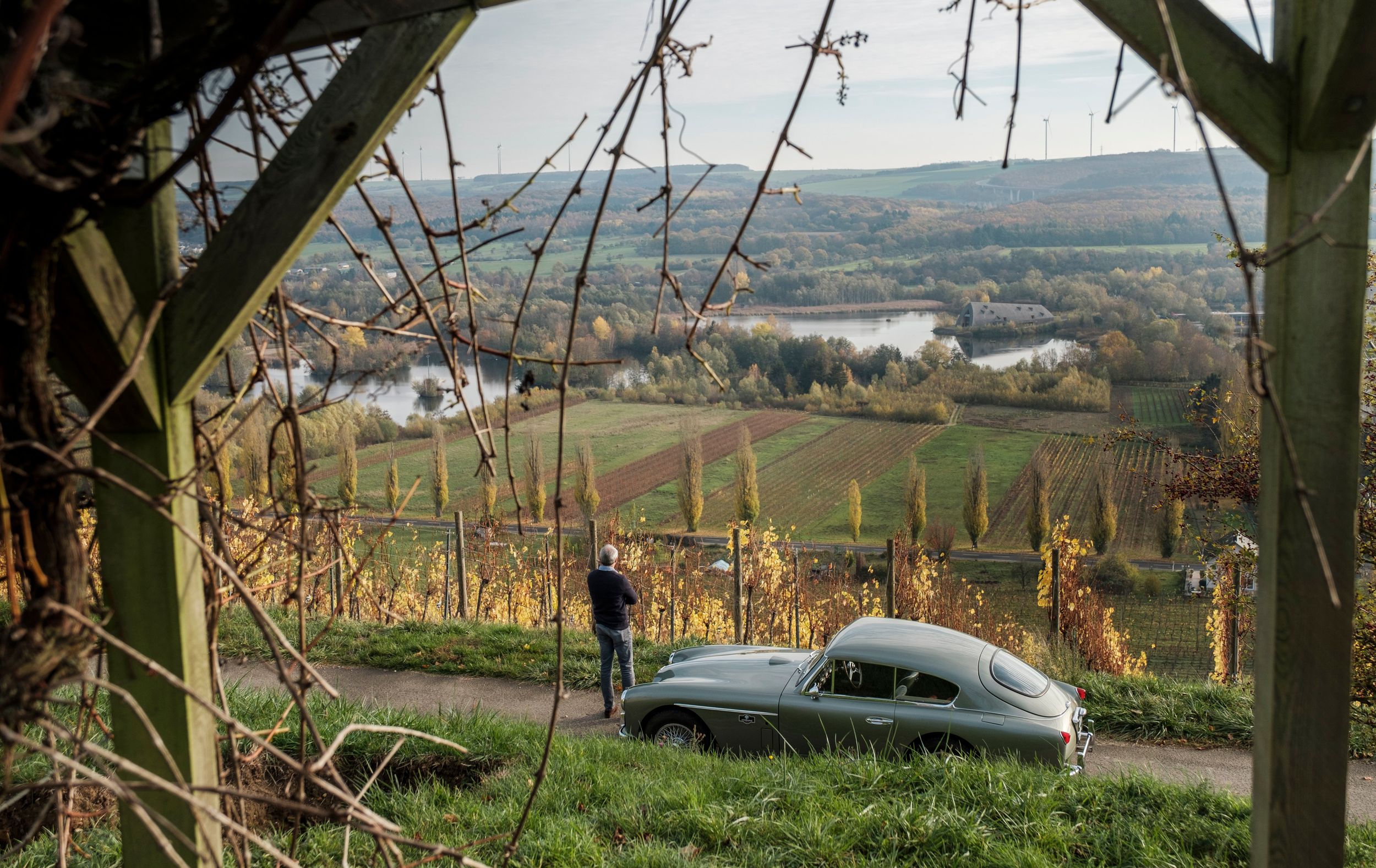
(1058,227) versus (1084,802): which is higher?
(1058,227)

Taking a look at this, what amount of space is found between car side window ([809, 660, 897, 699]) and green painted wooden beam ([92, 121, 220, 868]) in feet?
15.2

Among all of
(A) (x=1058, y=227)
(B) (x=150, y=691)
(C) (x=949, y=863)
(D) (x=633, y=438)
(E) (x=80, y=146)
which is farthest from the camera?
(A) (x=1058, y=227)

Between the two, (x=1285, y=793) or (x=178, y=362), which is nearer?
(x=178, y=362)

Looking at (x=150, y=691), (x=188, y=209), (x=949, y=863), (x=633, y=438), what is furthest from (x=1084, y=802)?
(x=633, y=438)

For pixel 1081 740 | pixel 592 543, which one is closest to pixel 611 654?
pixel 1081 740

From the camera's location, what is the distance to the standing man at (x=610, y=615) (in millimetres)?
7102

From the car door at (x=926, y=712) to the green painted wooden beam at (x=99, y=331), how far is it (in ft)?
16.3

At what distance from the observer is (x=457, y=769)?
16.4ft

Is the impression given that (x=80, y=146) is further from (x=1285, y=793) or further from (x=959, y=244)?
(x=959, y=244)

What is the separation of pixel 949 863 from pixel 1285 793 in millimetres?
1810

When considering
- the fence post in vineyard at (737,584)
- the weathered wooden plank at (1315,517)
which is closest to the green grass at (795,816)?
the weathered wooden plank at (1315,517)

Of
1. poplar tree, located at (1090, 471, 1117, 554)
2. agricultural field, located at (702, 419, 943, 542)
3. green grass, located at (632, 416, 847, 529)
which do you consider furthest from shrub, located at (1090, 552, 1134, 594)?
green grass, located at (632, 416, 847, 529)

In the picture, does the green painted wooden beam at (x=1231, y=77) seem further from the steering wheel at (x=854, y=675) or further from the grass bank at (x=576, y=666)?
the grass bank at (x=576, y=666)

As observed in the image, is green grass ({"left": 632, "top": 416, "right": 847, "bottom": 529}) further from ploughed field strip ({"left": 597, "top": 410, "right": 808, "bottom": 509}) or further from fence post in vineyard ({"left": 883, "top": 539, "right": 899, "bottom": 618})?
fence post in vineyard ({"left": 883, "top": 539, "right": 899, "bottom": 618})
